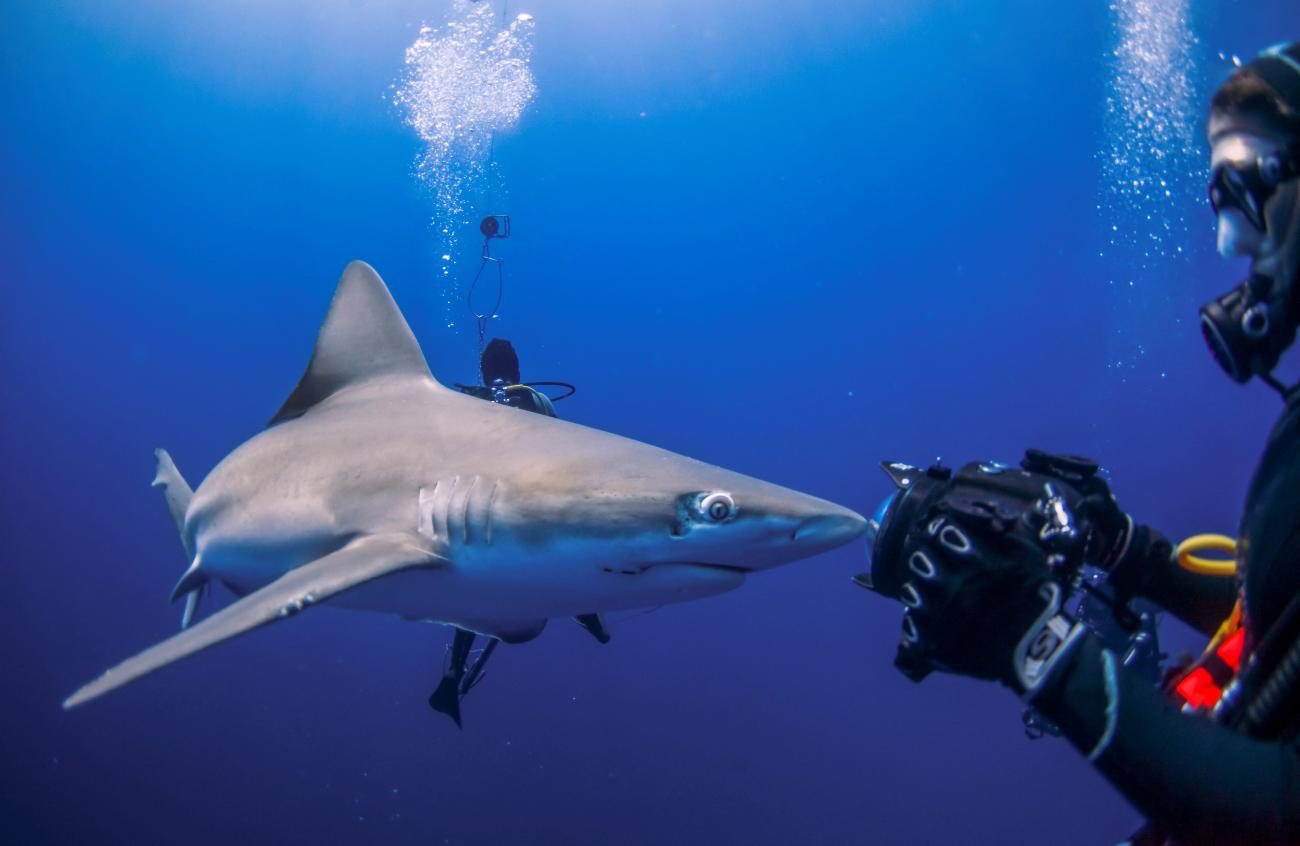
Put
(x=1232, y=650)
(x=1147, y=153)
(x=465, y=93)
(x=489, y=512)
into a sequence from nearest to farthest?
(x=1232, y=650) → (x=489, y=512) → (x=1147, y=153) → (x=465, y=93)

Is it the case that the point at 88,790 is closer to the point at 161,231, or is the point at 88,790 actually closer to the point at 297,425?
the point at 297,425

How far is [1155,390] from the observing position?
1335 inches

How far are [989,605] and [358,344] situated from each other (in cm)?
344

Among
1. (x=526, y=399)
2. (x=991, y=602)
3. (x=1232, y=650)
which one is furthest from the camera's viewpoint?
(x=526, y=399)

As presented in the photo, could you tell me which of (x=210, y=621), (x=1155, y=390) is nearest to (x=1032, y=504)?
(x=210, y=621)

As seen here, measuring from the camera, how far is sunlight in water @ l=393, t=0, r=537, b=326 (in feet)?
86.9

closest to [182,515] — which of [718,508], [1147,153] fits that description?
[718,508]

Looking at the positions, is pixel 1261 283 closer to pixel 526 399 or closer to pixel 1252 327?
pixel 1252 327

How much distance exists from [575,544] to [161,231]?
2403 inches

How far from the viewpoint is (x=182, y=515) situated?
435 cm

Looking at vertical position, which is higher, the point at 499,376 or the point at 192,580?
the point at 499,376

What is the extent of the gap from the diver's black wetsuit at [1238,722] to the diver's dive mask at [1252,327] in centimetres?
13

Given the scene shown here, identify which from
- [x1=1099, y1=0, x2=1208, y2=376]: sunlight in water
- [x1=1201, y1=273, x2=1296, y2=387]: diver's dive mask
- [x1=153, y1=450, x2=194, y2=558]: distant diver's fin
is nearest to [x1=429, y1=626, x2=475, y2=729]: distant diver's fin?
[x1=153, y1=450, x2=194, y2=558]: distant diver's fin

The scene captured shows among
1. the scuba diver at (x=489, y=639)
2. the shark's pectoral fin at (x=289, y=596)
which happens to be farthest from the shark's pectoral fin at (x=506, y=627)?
the shark's pectoral fin at (x=289, y=596)
